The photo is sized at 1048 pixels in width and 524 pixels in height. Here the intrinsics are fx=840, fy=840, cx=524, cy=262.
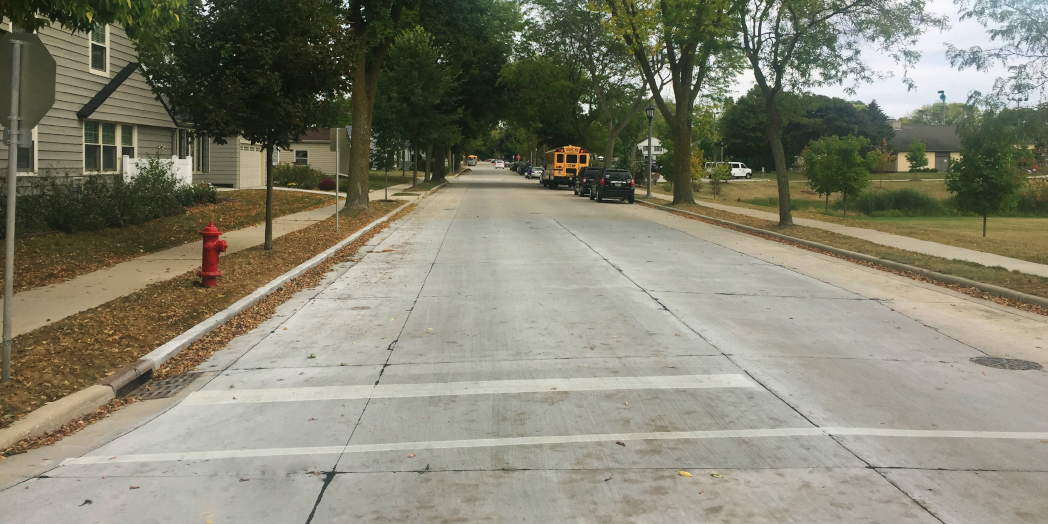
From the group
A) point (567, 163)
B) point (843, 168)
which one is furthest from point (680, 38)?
point (567, 163)

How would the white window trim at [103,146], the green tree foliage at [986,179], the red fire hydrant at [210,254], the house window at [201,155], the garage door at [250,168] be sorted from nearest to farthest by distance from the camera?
the red fire hydrant at [210,254], the white window trim at [103,146], the green tree foliage at [986,179], the house window at [201,155], the garage door at [250,168]

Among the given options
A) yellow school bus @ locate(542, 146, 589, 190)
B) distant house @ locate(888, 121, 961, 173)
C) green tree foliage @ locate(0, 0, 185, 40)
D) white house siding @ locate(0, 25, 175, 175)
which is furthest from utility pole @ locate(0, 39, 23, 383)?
distant house @ locate(888, 121, 961, 173)

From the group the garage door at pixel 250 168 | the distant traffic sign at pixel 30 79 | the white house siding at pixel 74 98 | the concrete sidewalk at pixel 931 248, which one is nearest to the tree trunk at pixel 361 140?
the white house siding at pixel 74 98

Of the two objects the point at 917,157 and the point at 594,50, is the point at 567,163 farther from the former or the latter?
the point at 917,157

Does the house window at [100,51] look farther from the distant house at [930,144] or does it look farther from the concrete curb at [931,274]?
the distant house at [930,144]

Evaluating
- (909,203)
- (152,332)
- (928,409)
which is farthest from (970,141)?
(152,332)

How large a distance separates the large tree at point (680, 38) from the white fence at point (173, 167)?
15897 millimetres

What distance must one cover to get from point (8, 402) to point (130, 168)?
→ 19.5 m

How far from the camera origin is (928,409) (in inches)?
264

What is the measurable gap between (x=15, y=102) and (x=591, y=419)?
5.24 m

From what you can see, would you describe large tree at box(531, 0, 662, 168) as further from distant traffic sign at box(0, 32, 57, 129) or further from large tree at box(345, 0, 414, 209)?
distant traffic sign at box(0, 32, 57, 129)

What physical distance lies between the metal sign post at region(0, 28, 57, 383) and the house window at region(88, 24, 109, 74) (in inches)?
686

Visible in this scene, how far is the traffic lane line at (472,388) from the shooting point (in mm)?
7004

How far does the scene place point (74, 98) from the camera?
21.4 m
